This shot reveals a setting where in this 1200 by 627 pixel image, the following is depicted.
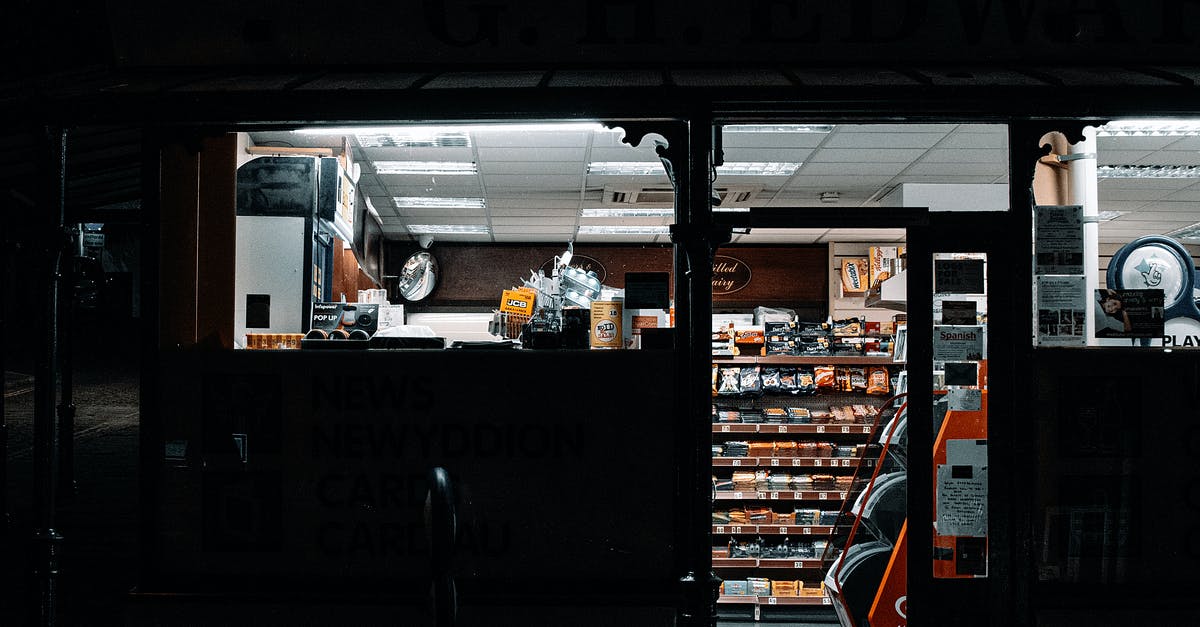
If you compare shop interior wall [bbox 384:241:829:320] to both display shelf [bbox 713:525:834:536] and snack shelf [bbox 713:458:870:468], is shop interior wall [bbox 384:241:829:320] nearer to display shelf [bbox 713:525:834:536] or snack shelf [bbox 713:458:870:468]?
snack shelf [bbox 713:458:870:468]

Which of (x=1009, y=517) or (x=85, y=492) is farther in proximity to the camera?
(x=85, y=492)

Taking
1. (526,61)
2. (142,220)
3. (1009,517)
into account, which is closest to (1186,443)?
(1009,517)

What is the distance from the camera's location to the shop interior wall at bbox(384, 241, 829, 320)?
12.2m

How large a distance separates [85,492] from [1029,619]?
8.67 meters

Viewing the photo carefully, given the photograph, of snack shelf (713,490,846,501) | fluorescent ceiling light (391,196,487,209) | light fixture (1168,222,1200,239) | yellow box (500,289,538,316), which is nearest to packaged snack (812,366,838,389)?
snack shelf (713,490,846,501)

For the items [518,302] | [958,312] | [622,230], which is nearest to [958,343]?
[958,312]

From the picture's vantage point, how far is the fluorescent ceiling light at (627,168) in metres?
8.01

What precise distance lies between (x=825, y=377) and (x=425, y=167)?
15.2ft

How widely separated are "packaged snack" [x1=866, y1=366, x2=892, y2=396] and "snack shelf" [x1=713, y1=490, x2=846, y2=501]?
42.0 inches

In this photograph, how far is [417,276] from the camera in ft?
39.5

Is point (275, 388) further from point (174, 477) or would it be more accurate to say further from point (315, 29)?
point (315, 29)

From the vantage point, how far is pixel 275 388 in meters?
3.57

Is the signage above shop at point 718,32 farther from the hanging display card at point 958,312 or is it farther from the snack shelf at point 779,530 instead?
the snack shelf at point 779,530

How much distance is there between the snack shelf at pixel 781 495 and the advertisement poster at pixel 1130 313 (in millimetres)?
3770
